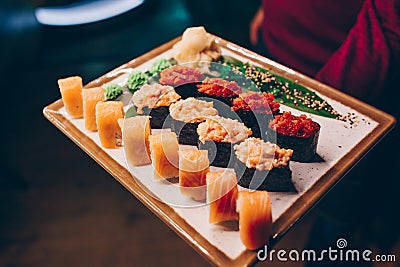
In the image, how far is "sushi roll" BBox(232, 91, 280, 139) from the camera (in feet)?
5.10

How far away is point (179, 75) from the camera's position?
174 centimetres

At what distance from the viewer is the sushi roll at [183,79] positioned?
1.69 m

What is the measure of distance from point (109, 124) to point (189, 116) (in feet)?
0.89

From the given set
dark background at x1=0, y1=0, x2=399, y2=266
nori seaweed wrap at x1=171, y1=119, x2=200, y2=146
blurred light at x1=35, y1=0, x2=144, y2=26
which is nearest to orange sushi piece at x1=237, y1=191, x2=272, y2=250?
nori seaweed wrap at x1=171, y1=119, x2=200, y2=146

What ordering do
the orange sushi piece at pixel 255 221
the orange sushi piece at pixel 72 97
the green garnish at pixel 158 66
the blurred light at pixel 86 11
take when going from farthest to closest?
the blurred light at pixel 86 11
the green garnish at pixel 158 66
the orange sushi piece at pixel 72 97
the orange sushi piece at pixel 255 221

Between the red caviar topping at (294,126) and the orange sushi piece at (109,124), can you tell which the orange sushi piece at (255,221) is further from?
the orange sushi piece at (109,124)

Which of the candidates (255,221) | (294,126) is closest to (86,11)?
→ (294,126)

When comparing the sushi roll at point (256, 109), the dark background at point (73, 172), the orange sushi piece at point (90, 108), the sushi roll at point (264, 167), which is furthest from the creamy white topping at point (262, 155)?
the dark background at point (73, 172)

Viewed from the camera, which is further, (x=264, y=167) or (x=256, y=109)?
(x=256, y=109)

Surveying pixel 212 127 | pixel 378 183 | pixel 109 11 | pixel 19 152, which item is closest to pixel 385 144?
pixel 378 183

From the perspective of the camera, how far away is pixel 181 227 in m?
1.30

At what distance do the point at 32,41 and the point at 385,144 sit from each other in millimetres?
2481

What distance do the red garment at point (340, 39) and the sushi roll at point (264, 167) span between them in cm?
59

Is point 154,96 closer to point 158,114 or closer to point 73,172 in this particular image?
point 158,114
